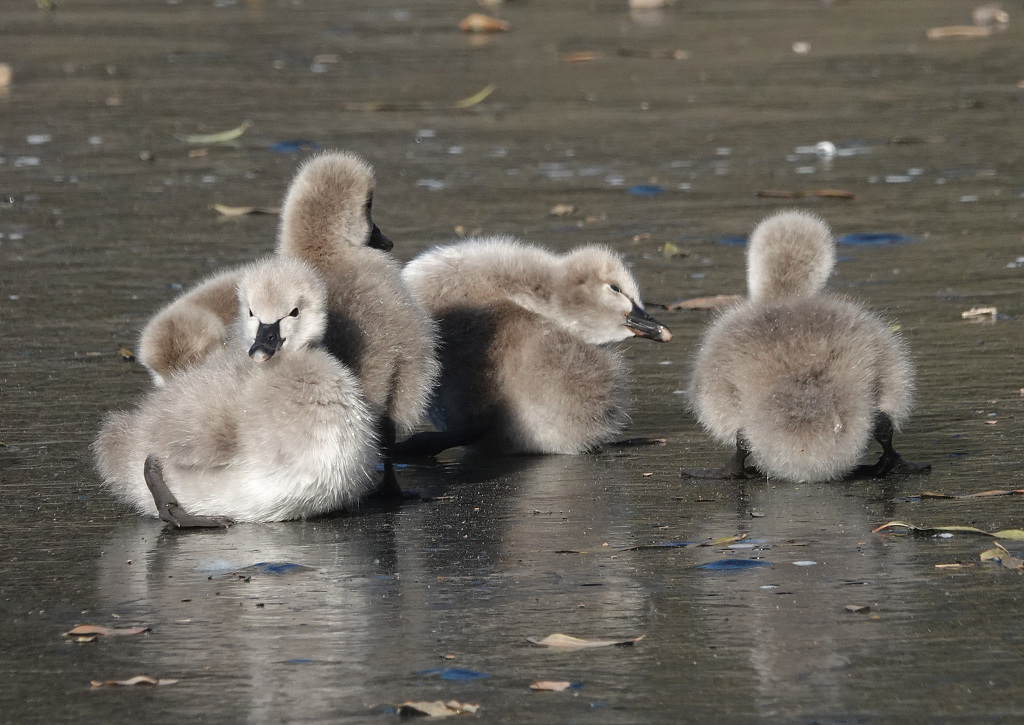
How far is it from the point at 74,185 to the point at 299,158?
1.57 m

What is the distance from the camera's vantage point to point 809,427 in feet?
17.4

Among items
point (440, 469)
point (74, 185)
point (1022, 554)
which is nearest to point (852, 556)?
point (1022, 554)

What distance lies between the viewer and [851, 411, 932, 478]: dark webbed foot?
5.46m

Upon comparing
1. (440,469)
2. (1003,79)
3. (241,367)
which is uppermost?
(1003,79)

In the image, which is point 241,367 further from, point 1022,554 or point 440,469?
point 1022,554

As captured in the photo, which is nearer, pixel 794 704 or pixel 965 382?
pixel 794 704

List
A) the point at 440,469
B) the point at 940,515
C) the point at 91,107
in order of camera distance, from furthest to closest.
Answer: the point at 91,107 → the point at 440,469 → the point at 940,515

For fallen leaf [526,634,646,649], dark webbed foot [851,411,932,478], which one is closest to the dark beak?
dark webbed foot [851,411,932,478]

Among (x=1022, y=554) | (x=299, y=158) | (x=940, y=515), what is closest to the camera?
(x=1022, y=554)

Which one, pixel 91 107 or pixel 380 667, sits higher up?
pixel 91 107

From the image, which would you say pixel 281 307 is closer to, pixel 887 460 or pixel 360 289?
pixel 360 289

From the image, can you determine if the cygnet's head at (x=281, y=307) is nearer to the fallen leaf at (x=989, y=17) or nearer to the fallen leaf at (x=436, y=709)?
the fallen leaf at (x=436, y=709)

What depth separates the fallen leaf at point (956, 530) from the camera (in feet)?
15.1

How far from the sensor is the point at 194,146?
39.2 ft
